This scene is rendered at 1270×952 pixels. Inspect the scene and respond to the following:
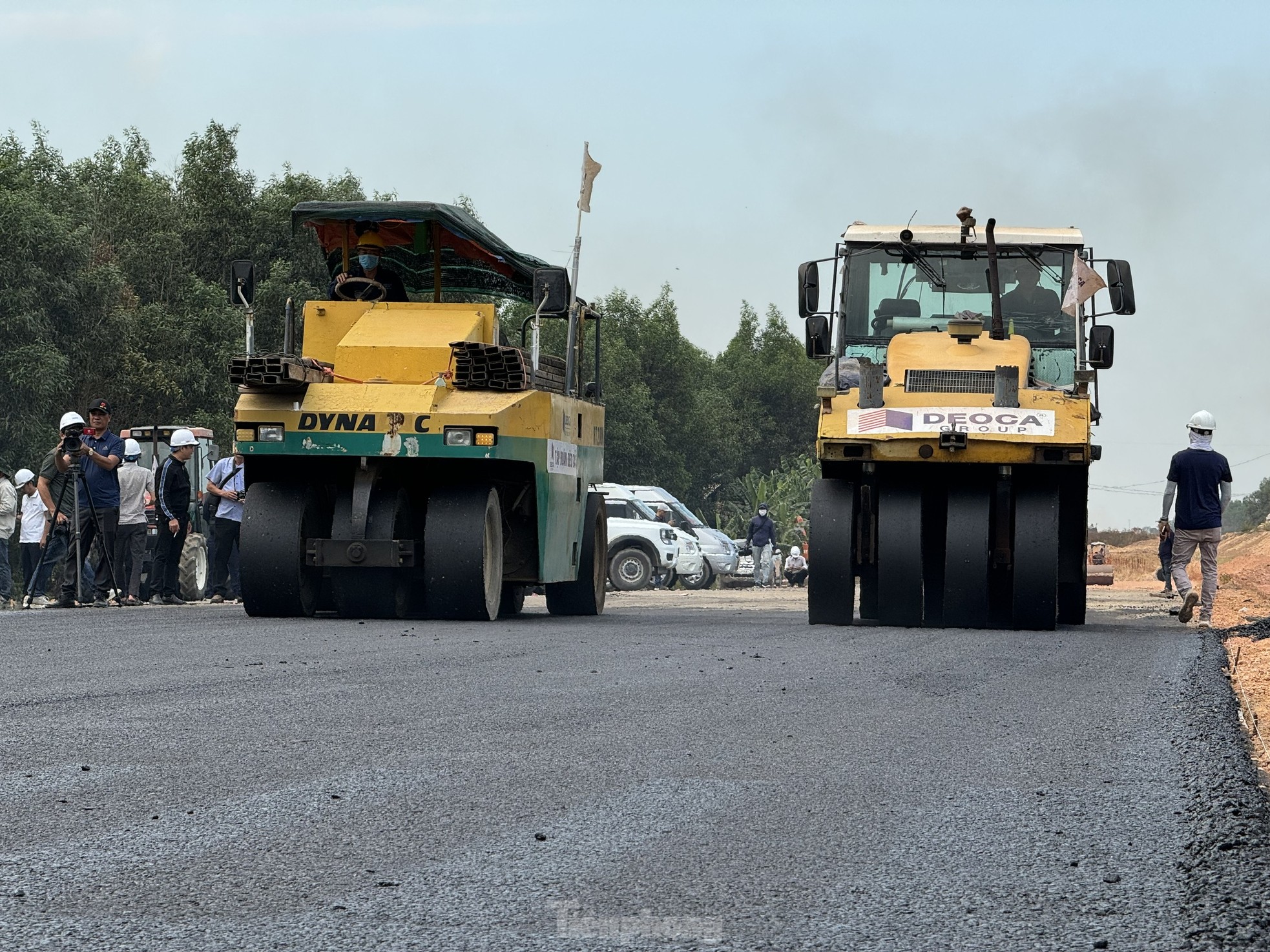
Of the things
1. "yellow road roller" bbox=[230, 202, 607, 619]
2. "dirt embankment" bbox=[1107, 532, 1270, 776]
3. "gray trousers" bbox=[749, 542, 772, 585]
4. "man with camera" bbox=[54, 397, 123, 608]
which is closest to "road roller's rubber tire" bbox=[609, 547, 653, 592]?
"gray trousers" bbox=[749, 542, 772, 585]

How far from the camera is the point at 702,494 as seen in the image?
3012 inches

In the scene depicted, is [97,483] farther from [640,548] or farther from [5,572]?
[640,548]

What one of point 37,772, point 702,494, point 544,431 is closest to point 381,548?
point 544,431

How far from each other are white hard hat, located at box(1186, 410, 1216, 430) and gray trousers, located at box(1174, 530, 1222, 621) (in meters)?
0.94

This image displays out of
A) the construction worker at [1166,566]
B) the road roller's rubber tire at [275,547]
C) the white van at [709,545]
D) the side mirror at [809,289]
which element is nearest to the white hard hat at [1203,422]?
the side mirror at [809,289]

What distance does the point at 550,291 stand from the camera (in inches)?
562

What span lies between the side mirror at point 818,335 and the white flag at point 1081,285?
1946mm

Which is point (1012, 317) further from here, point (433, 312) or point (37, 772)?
point (37, 772)

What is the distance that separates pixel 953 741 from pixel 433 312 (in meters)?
8.42

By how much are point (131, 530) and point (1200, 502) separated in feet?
32.0

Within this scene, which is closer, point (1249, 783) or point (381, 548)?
point (1249, 783)

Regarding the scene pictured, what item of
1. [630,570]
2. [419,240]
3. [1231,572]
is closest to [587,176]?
[419,240]

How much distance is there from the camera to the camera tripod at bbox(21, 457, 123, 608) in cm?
1612

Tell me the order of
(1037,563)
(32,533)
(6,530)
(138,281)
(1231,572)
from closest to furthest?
1. (1037,563)
2. (6,530)
3. (32,533)
4. (1231,572)
5. (138,281)
